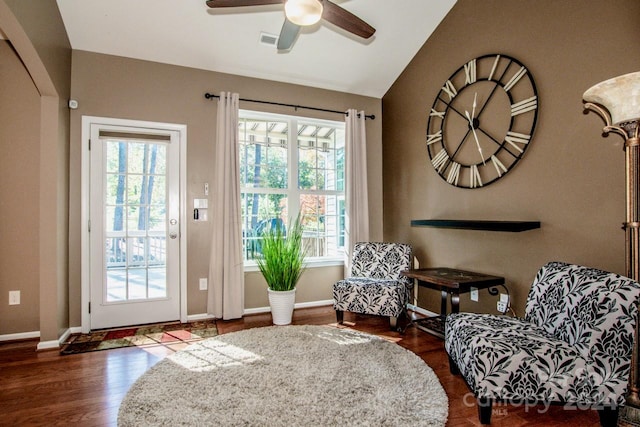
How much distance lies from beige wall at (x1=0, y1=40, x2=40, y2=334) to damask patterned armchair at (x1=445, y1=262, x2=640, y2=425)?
3623mm

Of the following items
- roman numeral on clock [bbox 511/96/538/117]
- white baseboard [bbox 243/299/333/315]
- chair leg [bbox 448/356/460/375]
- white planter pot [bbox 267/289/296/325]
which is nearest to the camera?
chair leg [bbox 448/356/460/375]

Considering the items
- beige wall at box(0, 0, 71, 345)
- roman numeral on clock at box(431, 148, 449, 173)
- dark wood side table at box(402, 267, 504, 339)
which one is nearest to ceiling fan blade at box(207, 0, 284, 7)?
beige wall at box(0, 0, 71, 345)

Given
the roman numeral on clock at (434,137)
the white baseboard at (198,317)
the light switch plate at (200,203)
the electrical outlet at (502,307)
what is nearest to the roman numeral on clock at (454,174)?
the roman numeral on clock at (434,137)

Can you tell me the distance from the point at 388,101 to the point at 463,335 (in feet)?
10.6

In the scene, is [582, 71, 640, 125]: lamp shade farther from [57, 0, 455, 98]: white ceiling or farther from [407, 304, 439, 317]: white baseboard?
[407, 304, 439, 317]: white baseboard

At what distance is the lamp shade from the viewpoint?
1.69 meters

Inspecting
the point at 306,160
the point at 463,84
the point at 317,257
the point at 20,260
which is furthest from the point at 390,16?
the point at 20,260

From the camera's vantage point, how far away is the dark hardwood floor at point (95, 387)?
1.82 meters

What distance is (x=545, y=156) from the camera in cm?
254

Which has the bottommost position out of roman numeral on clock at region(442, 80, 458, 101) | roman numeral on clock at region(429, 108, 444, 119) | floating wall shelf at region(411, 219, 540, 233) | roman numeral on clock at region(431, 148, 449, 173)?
floating wall shelf at region(411, 219, 540, 233)

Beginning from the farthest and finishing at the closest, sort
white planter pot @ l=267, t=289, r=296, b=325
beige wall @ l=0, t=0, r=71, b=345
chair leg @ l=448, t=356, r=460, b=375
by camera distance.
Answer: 1. white planter pot @ l=267, t=289, r=296, b=325
2. beige wall @ l=0, t=0, r=71, b=345
3. chair leg @ l=448, t=356, r=460, b=375

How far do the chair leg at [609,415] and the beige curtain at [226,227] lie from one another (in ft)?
9.68

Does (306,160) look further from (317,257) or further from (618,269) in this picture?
(618,269)

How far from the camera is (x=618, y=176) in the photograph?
2113 mm
